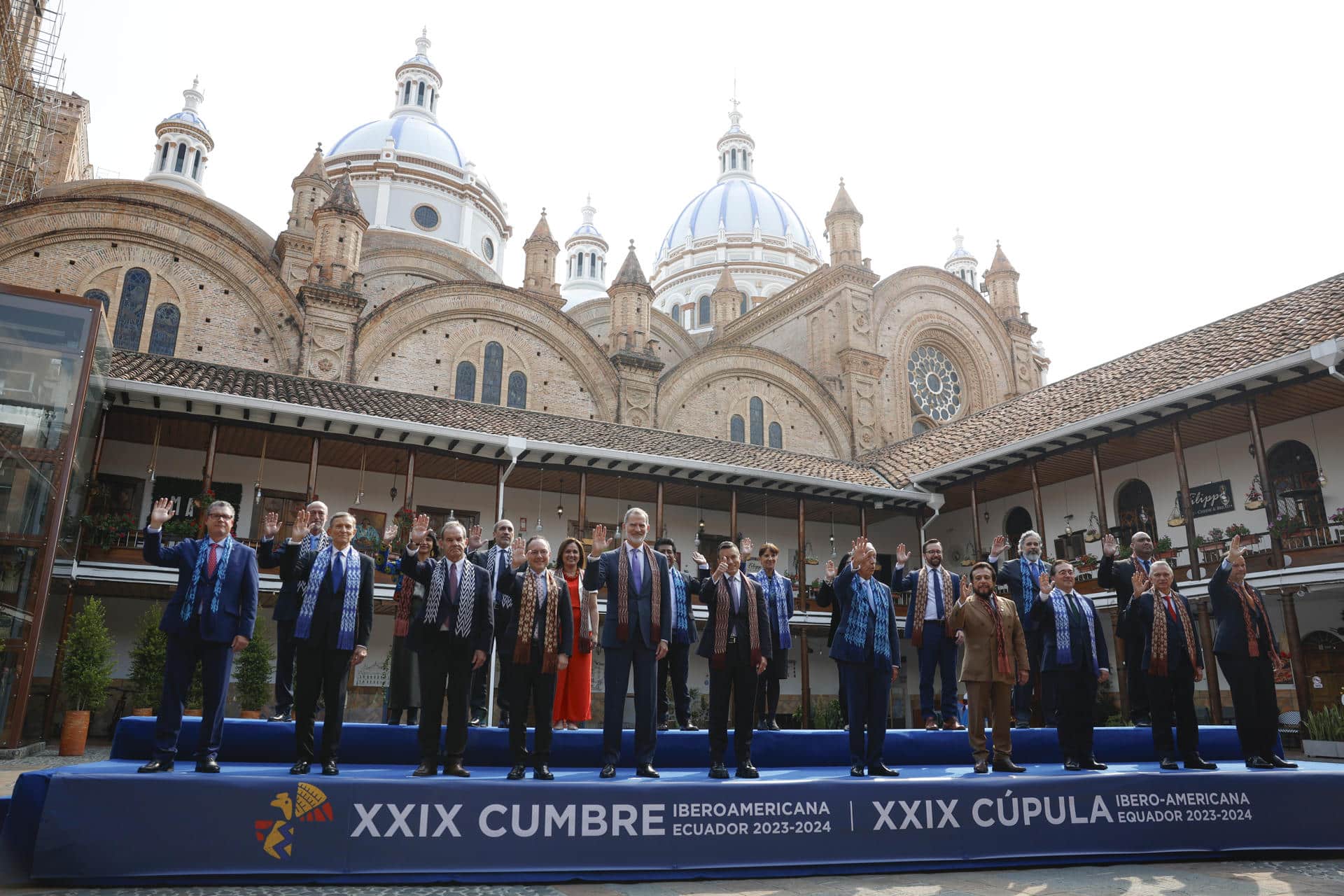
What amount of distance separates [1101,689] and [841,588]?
37.8ft

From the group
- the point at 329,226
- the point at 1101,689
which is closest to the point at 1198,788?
the point at 1101,689

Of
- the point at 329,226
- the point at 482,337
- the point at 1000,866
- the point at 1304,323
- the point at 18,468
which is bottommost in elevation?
the point at 1000,866

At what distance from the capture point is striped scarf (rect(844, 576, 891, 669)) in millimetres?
6871

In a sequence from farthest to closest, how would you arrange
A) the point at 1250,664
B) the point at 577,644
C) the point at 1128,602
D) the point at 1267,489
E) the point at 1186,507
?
the point at 1186,507 → the point at 1267,489 → the point at 1128,602 → the point at 1250,664 → the point at 577,644

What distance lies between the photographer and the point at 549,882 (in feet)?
18.2

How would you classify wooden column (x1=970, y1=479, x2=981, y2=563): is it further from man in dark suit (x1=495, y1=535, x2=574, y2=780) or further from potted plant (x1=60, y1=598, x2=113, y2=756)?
potted plant (x1=60, y1=598, x2=113, y2=756)

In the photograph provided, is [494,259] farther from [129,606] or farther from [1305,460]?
[1305,460]

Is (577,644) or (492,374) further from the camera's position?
(492,374)

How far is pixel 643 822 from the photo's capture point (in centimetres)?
579

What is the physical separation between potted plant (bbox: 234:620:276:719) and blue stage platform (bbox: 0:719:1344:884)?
8.32 meters

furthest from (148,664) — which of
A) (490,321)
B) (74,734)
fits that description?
(490,321)

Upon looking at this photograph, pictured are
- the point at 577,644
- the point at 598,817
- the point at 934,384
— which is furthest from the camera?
the point at 934,384

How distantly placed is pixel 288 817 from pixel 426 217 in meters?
34.6

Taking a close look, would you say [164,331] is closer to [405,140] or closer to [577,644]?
[577,644]
